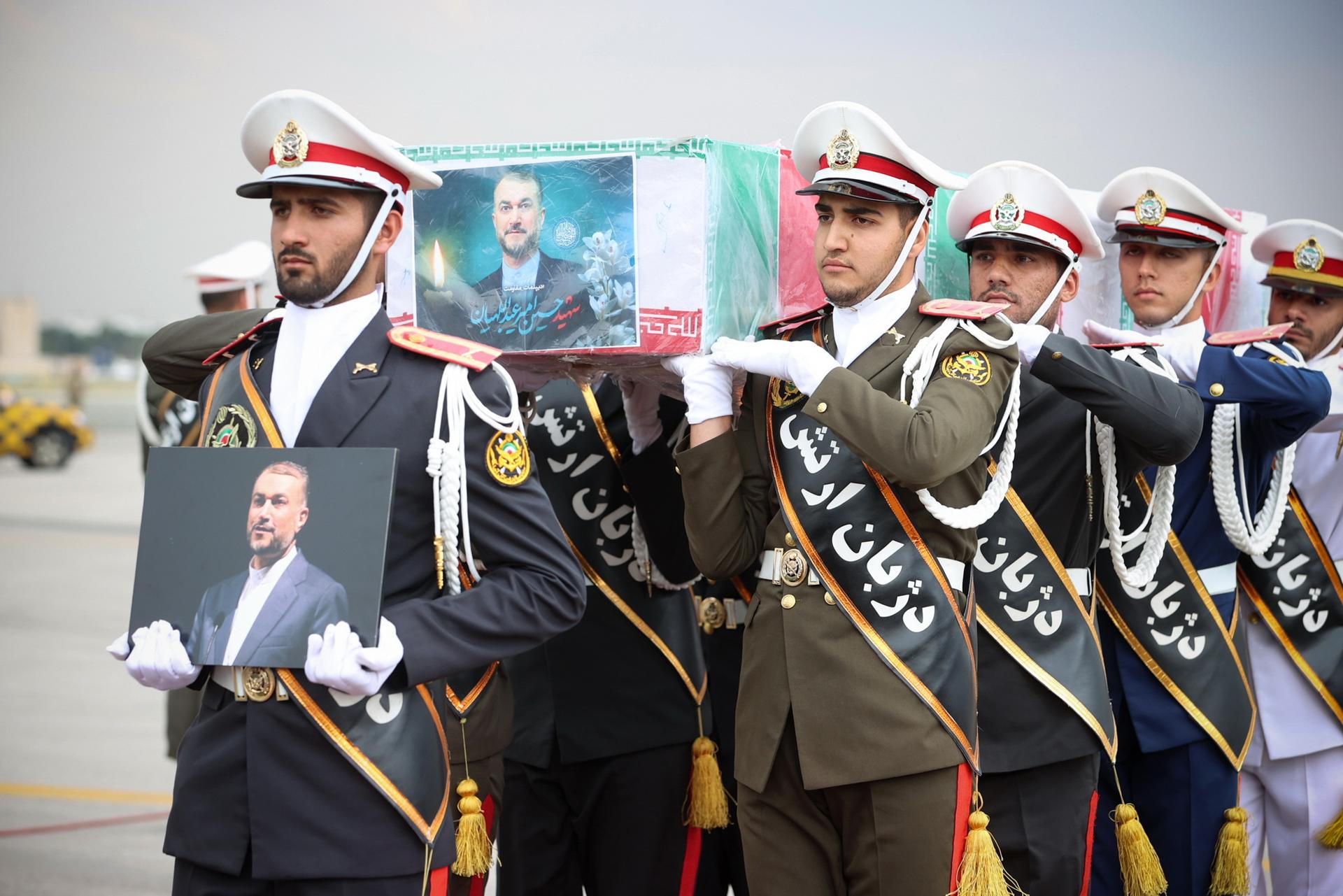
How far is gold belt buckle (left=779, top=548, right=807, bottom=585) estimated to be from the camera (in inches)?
110

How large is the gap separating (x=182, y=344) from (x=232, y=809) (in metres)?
1.09

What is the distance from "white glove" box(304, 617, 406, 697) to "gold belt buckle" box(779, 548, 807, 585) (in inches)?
34.3

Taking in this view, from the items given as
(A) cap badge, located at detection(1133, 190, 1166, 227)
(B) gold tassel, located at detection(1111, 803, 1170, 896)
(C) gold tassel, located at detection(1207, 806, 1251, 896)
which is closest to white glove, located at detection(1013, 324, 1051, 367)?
(A) cap badge, located at detection(1133, 190, 1166, 227)

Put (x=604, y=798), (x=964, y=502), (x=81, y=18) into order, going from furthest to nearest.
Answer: (x=81, y=18)
(x=604, y=798)
(x=964, y=502)

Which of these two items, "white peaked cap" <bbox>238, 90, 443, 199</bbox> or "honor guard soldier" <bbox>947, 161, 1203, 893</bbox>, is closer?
"white peaked cap" <bbox>238, 90, 443, 199</bbox>

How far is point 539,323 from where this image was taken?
2.92 meters

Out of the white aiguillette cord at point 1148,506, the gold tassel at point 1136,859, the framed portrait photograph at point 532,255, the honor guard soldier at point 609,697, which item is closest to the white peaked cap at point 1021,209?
the white aiguillette cord at point 1148,506

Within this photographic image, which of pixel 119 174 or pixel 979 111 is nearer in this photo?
pixel 979 111

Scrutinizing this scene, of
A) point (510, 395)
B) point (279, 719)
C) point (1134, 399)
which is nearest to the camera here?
point (279, 719)

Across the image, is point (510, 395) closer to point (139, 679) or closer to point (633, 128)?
point (139, 679)

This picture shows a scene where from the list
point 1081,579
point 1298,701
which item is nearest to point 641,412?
point 1081,579

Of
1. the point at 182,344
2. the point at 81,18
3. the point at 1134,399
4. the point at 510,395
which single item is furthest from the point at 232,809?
the point at 81,18

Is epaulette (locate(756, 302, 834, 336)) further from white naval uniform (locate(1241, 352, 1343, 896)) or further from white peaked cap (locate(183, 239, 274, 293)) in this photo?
white peaked cap (locate(183, 239, 274, 293))

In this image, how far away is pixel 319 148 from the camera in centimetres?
249
